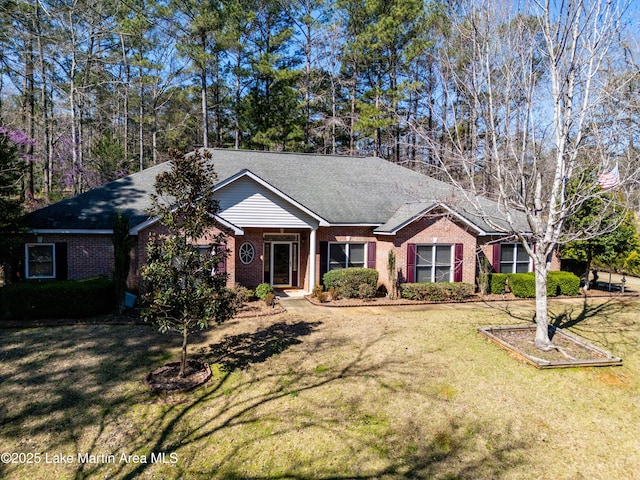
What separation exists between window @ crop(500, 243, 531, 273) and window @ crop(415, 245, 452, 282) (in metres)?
3.32

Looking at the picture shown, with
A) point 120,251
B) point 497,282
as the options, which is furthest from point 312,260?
point 497,282

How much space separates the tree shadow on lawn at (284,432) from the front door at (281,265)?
9.24m

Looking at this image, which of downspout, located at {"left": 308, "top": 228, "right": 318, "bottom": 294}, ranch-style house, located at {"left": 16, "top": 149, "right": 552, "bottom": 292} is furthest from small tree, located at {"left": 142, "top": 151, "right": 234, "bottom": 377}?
downspout, located at {"left": 308, "top": 228, "right": 318, "bottom": 294}

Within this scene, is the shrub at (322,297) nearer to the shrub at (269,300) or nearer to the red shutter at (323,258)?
the shrub at (269,300)

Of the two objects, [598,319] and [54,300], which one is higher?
[54,300]

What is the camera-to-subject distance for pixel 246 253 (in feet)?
56.0

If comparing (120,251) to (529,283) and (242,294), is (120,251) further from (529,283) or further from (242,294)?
(529,283)

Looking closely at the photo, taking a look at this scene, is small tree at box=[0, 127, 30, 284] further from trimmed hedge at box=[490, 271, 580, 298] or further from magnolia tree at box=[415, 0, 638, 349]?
trimmed hedge at box=[490, 271, 580, 298]

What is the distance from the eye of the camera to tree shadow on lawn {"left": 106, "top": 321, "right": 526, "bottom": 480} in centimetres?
589

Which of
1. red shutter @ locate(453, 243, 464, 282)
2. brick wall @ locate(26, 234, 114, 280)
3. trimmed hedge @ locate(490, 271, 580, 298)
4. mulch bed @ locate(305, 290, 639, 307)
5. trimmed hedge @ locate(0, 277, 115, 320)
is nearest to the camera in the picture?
trimmed hedge @ locate(0, 277, 115, 320)

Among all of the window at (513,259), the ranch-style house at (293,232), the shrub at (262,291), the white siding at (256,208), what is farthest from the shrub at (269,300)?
the window at (513,259)

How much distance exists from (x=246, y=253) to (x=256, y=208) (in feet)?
6.59

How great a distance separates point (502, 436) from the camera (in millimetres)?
6785

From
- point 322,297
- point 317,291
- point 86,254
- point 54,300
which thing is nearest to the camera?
point 54,300
